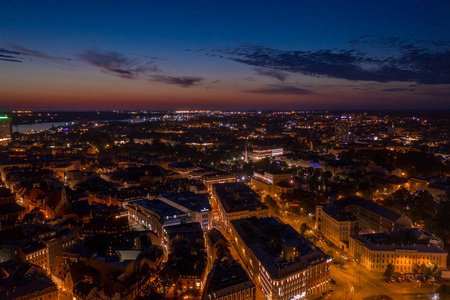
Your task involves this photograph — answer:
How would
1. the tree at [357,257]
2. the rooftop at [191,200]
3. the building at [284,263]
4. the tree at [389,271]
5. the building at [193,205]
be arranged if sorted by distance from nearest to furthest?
the building at [284,263], the tree at [389,271], the tree at [357,257], the building at [193,205], the rooftop at [191,200]

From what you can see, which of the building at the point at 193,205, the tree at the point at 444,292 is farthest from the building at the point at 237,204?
the tree at the point at 444,292

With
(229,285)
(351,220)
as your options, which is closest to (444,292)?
(351,220)

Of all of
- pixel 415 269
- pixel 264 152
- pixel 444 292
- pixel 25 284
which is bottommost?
pixel 415 269

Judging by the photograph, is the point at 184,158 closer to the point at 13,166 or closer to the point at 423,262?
the point at 13,166

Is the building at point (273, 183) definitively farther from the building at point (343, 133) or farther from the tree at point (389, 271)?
the building at point (343, 133)

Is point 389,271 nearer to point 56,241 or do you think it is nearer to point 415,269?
point 415,269

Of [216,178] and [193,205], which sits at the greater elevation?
[193,205]
